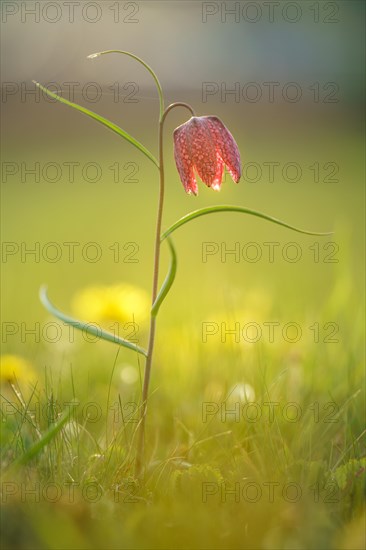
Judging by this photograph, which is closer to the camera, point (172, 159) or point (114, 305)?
point (114, 305)

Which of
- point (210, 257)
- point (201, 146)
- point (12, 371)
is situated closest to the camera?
point (201, 146)

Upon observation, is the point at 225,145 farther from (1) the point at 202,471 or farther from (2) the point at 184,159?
(1) the point at 202,471

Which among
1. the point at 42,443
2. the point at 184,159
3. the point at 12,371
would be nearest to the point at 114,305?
the point at 12,371

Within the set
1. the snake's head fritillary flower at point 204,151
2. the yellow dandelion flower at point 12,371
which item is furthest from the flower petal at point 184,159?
the yellow dandelion flower at point 12,371

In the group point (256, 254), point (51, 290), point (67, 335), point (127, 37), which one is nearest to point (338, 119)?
point (127, 37)

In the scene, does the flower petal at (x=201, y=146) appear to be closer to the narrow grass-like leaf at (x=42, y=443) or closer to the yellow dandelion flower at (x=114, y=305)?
the narrow grass-like leaf at (x=42, y=443)
